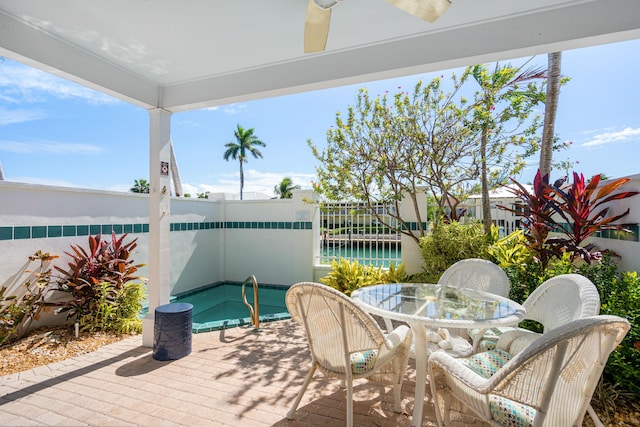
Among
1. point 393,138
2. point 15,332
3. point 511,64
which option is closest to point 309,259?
point 393,138

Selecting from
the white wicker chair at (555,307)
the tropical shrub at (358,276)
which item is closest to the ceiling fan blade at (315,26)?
the white wicker chair at (555,307)

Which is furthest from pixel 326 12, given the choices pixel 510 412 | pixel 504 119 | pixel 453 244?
pixel 504 119

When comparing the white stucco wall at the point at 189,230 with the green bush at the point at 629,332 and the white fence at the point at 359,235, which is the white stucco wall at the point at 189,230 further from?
the green bush at the point at 629,332

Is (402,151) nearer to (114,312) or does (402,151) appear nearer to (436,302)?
(436,302)

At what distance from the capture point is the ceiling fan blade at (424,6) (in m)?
1.83

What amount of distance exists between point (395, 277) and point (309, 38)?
3794 mm

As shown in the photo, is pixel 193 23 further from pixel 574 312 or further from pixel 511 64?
pixel 511 64

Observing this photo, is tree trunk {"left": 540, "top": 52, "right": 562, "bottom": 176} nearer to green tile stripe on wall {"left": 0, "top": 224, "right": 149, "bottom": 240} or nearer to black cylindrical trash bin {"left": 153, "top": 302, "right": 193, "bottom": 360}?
black cylindrical trash bin {"left": 153, "top": 302, "right": 193, "bottom": 360}

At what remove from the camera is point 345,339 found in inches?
78.9

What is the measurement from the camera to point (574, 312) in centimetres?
207

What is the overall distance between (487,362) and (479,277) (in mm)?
1196

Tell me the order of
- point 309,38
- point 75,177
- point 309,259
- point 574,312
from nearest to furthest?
point 574,312 → point 309,38 → point 309,259 → point 75,177

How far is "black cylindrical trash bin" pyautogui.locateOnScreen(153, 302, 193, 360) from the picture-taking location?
128 inches

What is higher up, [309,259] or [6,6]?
[6,6]
